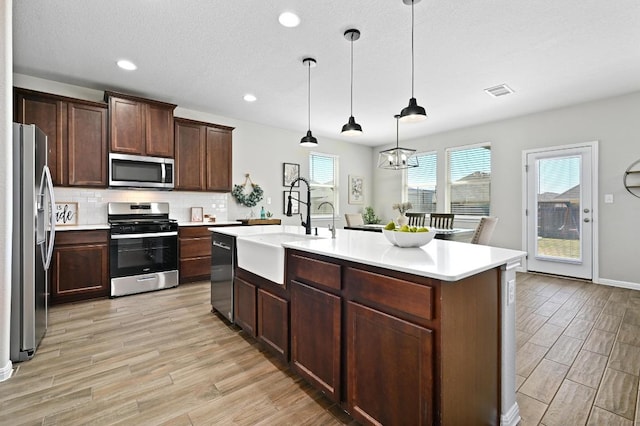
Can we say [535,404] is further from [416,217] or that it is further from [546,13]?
[416,217]

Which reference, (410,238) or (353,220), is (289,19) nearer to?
(410,238)

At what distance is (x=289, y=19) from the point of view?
247 cm

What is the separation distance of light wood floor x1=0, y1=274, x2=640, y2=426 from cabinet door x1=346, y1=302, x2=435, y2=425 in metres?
0.28

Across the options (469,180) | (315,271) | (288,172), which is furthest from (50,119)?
(469,180)

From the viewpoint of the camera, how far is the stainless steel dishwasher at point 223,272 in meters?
2.76

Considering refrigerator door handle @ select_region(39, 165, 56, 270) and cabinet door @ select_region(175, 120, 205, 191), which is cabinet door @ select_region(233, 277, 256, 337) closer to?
refrigerator door handle @ select_region(39, 165, 56, 270)

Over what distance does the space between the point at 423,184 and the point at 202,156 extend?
451 centimetres

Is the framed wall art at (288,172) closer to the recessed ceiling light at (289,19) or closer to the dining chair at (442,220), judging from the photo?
the dining chair at (442,220)

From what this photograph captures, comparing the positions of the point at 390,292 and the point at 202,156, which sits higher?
the point at 202,156

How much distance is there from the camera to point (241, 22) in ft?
8.30

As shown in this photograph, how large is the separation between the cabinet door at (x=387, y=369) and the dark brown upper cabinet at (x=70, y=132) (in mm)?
3834

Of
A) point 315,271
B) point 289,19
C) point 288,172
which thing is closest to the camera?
point 315,271

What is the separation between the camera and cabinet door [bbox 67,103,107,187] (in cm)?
358

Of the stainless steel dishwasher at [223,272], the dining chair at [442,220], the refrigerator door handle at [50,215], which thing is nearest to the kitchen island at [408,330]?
the stainless steel dishwasher at [223,272]
